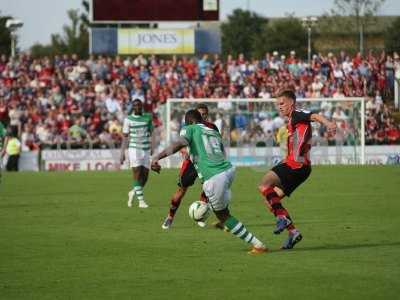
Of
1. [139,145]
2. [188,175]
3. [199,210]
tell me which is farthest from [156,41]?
[199,210]

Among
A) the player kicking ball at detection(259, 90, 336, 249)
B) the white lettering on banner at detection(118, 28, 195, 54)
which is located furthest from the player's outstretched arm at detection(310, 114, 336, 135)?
the white lettering on banner at detection(118, 28, 195, 54)

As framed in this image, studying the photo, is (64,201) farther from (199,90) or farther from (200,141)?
(199,90)

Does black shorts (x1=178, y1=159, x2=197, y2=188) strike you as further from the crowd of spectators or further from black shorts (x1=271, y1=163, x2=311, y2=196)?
the crowd of spectators

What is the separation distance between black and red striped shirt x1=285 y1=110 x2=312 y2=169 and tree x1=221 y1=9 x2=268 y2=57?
3477 inches

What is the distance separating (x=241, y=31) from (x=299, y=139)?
96.3 metres

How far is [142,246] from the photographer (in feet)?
48.5

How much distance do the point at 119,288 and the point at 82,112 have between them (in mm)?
32965

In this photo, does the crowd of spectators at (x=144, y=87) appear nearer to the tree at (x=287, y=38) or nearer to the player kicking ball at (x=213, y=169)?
the player kicking ball at (x=213, y=169)

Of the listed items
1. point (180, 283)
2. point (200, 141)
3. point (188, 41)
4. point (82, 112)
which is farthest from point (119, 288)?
point (188, 41)

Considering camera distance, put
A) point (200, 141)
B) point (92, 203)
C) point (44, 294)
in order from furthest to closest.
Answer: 1. point (92, 203)
2. point (200, 141)
3. point (44, 294)

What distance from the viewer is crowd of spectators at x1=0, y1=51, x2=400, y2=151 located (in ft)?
138

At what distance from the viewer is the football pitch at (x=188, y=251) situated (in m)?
10.8

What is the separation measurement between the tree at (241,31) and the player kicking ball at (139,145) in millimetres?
80185

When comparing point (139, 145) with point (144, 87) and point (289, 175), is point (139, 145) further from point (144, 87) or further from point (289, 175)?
point (144, 87)
